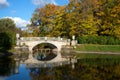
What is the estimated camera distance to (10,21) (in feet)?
261

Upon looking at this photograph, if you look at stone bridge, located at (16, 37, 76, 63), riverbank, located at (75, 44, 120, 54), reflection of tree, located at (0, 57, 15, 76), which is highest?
stone bridge, located at (16, 37, 76, 63)

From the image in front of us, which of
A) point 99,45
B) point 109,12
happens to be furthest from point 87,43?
point 109,12

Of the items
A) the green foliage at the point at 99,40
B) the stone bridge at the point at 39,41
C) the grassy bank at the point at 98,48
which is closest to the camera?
the grassy bank at the point at 98,48

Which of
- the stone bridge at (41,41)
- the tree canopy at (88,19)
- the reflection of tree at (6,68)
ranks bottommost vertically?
the reflection of tree at (6,68)

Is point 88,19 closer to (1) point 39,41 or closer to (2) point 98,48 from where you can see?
(2) point 98,48

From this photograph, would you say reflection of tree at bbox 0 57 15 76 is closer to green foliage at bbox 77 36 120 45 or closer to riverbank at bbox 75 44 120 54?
riverbank at bbox 75 44 120 54

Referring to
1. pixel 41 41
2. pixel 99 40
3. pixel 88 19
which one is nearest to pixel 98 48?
pixel 99 40

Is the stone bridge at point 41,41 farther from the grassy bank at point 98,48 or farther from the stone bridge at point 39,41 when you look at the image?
the grassy bank at point 98,48

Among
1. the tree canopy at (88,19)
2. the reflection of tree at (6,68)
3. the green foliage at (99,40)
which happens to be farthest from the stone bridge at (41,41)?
the reflection of tree at (6,68)

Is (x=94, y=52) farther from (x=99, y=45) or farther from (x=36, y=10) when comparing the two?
(x=36, y=10)

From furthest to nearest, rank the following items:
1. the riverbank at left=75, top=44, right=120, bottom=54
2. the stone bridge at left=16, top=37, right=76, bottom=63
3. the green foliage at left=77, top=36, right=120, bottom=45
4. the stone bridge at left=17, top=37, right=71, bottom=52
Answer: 1. the green foliage at left=77, top=36, right=120, bottom=45
2. the stone bridge at left=17, top=37, right=71, bottom=52
3. the stone bridge at left=16, top=37, right=76, bottom=63
4. the riverbank at left=75, top=44, right=120, bottom=54

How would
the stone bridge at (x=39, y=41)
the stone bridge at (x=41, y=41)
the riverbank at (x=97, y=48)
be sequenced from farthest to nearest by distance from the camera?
the stone bridge at (x=39, y=41) → the stone bridge at (x=41, y=41) → the riverbank at (x=97, y=48)

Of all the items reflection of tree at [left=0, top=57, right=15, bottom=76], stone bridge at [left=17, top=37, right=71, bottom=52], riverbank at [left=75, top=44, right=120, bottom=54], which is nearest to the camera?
reflection of tree at [left=0, top=57, right=15, bottom=76]

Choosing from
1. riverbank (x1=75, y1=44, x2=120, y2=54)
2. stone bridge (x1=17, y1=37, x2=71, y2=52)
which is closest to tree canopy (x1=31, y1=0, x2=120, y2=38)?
riverbank (x1=75, y1=44, x2=120, y2=54)
